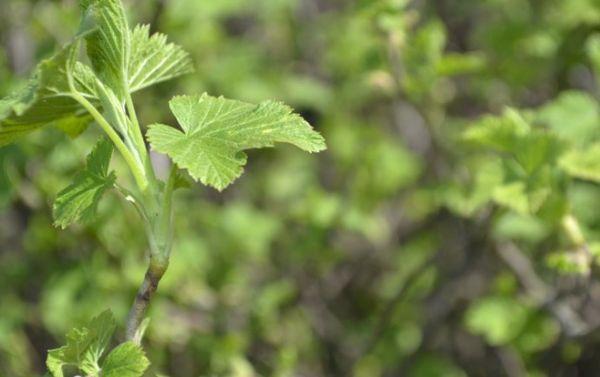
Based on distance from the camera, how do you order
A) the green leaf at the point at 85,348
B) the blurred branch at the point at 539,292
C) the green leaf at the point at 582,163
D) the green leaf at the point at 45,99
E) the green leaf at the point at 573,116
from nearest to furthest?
the green leaf at the point at 45,99 < the green leaf at the point at 85,348 < the green leaf at the point at 582,163 < the green leaf at the point at 573,116 < the blurred branch at the point at 539,292

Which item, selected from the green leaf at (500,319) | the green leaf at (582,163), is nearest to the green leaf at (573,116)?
the green leaf at (582,163)

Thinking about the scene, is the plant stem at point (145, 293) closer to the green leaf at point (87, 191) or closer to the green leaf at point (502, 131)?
the green leaf at point (87, 191)

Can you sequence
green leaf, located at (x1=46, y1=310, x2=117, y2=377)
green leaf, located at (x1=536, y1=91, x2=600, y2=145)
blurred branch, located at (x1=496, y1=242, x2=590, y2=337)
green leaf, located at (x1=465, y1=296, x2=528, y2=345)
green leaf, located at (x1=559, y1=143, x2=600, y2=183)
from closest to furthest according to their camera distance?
green leaf, located at (x1=46, y1=310, x2=117, y2=377) < green leaf, located at (x1=559, y1=143, x2=600, y2=183) < green leaf, located at (x1=536, y1=91, x2=600, y2=145) < blurred branch, located at (x1=496, y1=242, x2=590, y2=337) < green leaf, located at (x1=465, y1=296, x2=528, y2=345)

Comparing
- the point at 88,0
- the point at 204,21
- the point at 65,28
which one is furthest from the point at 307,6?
the point at 88,0

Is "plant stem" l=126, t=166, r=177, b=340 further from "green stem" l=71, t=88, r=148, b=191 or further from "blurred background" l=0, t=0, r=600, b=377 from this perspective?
"blurred background" l=0, t=0, r=600, b=377

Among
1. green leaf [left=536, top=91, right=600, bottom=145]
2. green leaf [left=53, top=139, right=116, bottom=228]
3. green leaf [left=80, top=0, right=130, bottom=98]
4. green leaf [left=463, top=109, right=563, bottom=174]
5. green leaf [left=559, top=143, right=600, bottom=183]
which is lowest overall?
green leaf [left=536, top=91, right=600, bottom=145]

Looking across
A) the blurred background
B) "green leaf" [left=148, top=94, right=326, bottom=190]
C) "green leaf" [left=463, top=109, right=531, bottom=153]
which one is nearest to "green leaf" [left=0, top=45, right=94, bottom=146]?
"green leaf" [left=148, top=94, right=326, bottom=190]

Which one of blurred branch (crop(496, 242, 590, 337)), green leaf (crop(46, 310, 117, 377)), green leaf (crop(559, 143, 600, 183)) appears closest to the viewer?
green leaf (crop(46, 310, 117, 377))
